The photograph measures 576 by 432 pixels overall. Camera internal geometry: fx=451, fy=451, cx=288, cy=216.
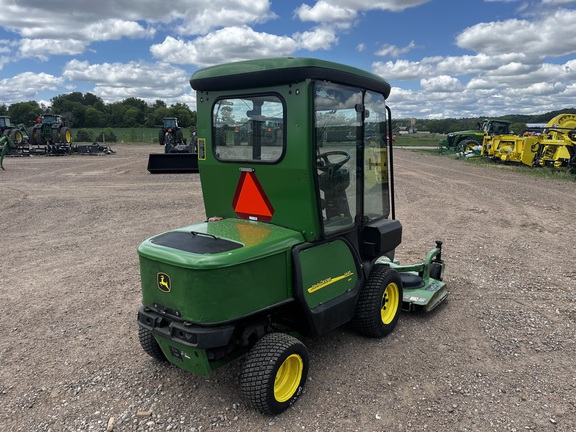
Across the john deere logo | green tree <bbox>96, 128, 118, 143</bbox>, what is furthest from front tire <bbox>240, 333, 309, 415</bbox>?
green tree <bbox>96, 128, 118, 143</bbox>

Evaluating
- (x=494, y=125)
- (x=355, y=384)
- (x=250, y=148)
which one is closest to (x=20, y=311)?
(x=250, y=148)

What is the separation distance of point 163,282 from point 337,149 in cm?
169

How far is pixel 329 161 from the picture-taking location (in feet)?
11.7

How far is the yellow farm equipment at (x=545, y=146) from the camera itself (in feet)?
59.3

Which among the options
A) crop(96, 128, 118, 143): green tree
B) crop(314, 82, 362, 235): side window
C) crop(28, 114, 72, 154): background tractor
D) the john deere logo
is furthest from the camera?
Result: crop(96, 128, 118, 143): green tree

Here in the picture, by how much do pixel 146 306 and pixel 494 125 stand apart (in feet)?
86.9

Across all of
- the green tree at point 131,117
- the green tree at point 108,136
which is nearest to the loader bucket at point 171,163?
the green tree at point 108,136

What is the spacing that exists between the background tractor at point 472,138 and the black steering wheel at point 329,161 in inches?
951

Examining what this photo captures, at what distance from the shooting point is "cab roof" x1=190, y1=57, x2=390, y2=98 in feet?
10.6

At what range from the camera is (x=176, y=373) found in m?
3.65

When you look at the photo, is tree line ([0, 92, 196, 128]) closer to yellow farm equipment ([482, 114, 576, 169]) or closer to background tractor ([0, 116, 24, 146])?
background tractor ([0, 116, 24, 146])

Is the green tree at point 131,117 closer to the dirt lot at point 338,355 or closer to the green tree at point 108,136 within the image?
the green tree at point 108,136

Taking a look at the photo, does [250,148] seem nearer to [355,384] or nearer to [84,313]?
[355,384]

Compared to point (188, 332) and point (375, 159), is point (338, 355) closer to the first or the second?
point (188, 332)
